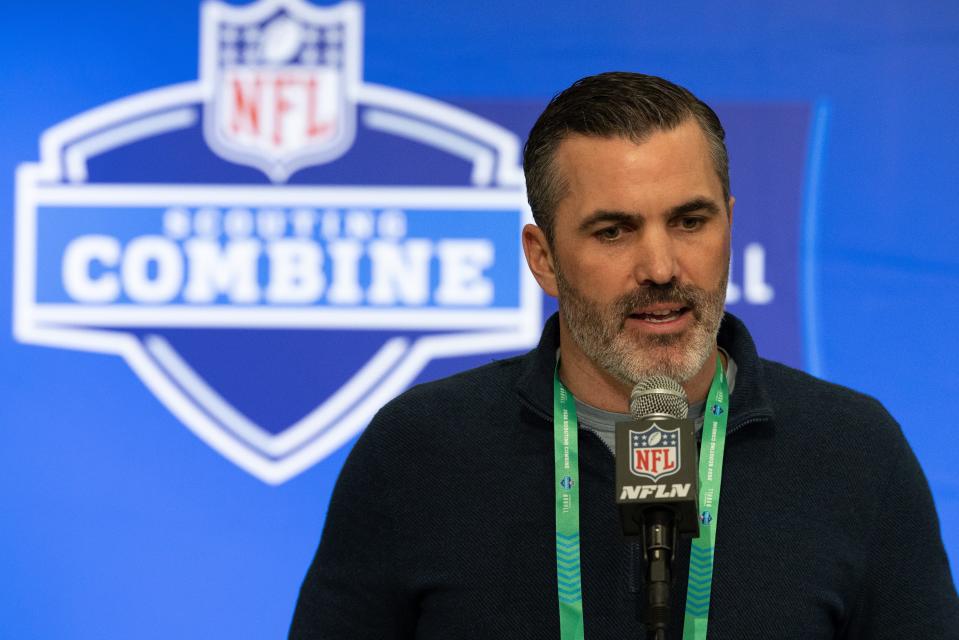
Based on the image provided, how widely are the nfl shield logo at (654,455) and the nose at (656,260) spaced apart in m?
0.39

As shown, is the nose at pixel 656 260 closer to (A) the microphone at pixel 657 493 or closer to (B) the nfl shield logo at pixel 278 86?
(A) the microphone at pixel 657 493

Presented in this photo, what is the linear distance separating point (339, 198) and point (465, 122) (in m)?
0.35

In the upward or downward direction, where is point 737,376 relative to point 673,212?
downward

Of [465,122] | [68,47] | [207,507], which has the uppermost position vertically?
[68,47]

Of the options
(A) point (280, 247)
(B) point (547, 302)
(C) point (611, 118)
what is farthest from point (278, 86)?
(C) point (611, 118)

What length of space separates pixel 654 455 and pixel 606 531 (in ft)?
1.48

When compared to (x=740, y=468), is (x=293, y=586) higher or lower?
lower

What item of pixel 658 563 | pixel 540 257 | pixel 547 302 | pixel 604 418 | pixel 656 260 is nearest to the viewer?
pixel 658 563

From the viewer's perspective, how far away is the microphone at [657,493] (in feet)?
3.88

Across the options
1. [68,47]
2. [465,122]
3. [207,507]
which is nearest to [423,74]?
[465,122]

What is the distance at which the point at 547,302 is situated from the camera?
2896mm

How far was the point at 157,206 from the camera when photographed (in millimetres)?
2938

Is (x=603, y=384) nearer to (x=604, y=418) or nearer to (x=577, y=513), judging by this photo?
(x=604, y=418)

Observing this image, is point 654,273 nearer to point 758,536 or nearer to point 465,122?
point 758,536
